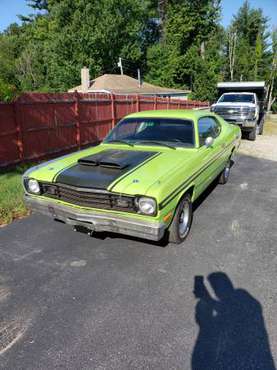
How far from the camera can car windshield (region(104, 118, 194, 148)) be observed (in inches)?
184

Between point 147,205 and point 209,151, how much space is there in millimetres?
2078

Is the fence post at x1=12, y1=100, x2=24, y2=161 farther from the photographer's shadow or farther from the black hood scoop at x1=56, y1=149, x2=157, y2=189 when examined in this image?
the photographer's shadow

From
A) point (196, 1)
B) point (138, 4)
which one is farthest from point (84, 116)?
point (196, 1)

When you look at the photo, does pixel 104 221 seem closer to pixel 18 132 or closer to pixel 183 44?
Result: pixel 18 132

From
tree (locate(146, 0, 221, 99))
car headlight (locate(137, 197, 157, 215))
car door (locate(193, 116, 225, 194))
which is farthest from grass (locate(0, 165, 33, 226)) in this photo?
tree (locate(146, 0, 221, 99))

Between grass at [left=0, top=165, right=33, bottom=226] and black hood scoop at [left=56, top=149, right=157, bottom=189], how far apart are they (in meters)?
1.81

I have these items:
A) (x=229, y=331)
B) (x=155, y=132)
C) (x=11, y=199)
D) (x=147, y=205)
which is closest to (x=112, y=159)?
(x=147, y=205)

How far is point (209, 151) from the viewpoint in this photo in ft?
15.9

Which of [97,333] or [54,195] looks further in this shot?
[54,195]

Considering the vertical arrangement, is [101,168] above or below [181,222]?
above

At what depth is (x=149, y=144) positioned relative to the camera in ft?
15.3

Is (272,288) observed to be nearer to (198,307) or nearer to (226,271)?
(226,271)

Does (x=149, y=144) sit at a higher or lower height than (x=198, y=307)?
higher

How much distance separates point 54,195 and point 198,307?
2.14 meters
